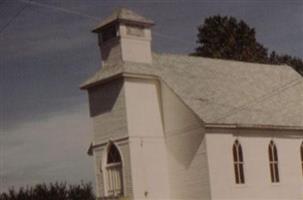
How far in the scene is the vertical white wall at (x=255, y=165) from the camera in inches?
1452

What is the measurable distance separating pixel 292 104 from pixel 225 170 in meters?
9.28

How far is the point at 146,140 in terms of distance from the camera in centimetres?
3825

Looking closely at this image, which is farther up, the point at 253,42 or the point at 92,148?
the point at 253,42

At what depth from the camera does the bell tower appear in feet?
129

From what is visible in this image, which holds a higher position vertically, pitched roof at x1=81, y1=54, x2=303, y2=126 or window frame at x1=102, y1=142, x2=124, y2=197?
pitched roof at x1=81, y1=54, x2=303, y2=126

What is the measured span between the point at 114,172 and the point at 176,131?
14.1 feet

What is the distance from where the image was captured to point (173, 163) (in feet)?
127

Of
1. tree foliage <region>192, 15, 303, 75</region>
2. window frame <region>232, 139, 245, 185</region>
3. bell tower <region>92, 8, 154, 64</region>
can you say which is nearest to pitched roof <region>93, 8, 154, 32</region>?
bell tower <region>92, 8, 154, 64</region>

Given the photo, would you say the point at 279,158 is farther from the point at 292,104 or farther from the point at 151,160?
the point at 151,160

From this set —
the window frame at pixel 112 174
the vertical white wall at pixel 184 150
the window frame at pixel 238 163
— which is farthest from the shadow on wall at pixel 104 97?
the window frame at pixel 238 163

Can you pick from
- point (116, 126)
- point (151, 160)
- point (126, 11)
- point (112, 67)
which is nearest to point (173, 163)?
point (151, 160)

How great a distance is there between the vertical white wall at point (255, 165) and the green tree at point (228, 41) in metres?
28.8

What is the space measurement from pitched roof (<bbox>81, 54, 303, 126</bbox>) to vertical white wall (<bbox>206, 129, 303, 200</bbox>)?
86 centimetres

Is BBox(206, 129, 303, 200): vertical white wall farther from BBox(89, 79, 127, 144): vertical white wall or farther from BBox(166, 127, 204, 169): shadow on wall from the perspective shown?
BBox(89, 79, 127, 144): vertical white wall
